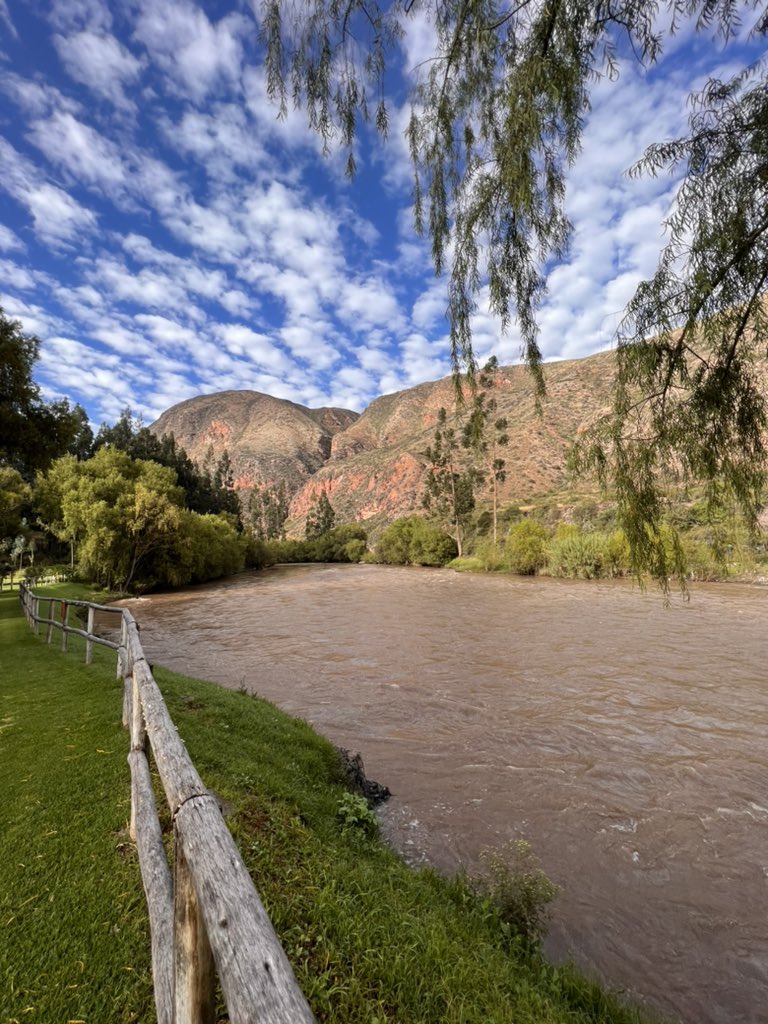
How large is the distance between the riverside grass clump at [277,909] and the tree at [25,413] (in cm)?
1122

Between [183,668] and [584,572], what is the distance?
3064 centimetres

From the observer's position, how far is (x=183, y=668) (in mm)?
13391

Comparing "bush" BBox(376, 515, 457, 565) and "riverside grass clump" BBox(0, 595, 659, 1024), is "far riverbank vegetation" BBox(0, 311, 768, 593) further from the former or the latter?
"riverside grass clump" BBox(0, 595, 659, 1024)

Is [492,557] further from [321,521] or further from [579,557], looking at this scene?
[321,521]

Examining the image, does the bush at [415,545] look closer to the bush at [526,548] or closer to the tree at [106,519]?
the bush at [526,548]

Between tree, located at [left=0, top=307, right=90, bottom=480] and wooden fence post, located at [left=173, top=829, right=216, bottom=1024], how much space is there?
15.7 metres

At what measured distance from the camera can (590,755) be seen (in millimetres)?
7621

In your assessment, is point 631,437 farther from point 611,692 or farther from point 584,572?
point 584,572

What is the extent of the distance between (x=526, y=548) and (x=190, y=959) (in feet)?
138

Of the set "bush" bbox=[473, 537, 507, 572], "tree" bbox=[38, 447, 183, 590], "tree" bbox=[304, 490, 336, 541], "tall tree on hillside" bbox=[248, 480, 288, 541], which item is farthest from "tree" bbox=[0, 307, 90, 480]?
"tall tree on hillside" bbox=[248, 480, 288, 541]

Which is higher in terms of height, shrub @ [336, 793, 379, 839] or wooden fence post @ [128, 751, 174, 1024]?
wooden fence post @ [128, 751, 174, 1024]

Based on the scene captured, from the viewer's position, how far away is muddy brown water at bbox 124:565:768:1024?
13.7ft

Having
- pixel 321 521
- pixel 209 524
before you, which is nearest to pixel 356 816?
pixel 209 524

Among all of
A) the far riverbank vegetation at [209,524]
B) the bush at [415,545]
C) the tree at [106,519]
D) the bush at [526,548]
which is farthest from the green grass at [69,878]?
the bush at [415,545]
